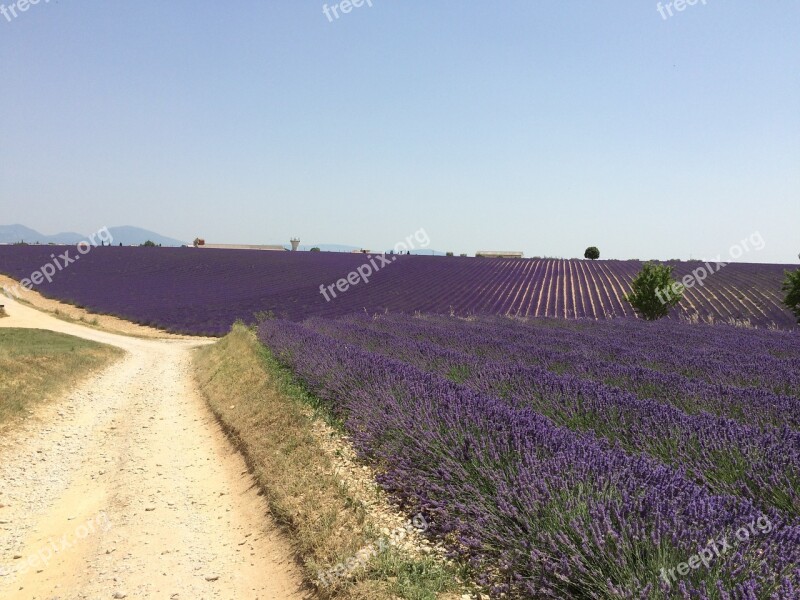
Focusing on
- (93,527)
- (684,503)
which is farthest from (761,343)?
(93,527)

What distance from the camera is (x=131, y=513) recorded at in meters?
4.88

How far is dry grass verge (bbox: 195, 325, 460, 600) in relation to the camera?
3049mm

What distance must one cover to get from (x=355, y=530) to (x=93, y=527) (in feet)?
8.41

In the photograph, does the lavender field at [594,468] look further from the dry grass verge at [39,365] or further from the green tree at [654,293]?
the green tree at [654,293]

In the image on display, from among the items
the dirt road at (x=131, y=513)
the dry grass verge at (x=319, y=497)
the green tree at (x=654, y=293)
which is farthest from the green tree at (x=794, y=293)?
the dirt road at (x=131, y=513)

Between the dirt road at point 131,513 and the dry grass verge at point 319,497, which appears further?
the dirt road at point 131,513

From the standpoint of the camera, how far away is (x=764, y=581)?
2.02 metres

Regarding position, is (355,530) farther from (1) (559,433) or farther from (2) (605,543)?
(2) (605,543)

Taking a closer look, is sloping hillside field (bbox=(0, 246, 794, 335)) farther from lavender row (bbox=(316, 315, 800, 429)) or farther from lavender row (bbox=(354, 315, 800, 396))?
lavender row (bbox=(316, 315, 800, 429))

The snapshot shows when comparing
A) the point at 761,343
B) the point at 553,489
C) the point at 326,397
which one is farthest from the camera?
the point at 761,343

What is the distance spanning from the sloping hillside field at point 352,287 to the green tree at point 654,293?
1595 mm

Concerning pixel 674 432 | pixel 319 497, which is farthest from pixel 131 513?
pixel 674 432

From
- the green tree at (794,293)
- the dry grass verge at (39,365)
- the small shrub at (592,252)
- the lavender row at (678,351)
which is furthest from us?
the small shrub at (592,252)

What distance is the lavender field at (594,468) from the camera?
223 centimetres
